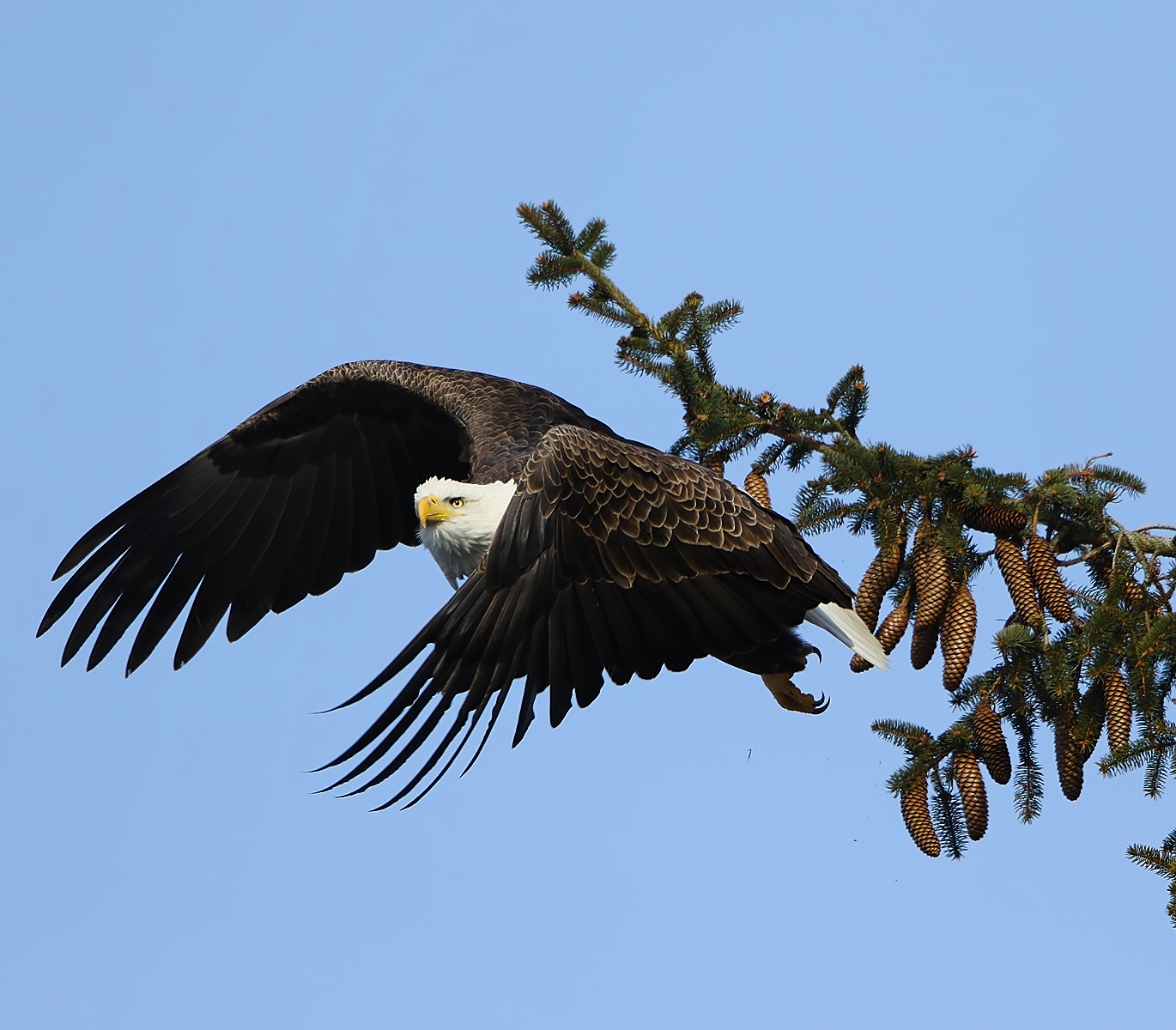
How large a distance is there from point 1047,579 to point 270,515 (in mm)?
3587

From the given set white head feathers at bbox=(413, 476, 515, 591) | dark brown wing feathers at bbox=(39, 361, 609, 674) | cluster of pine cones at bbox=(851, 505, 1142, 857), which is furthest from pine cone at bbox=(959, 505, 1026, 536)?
dark brown wing feathers at bbox=(39, 361, 609, 674)

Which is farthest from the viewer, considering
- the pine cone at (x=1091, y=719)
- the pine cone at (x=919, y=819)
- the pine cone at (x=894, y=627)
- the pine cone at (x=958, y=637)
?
the pine cone at (x=894, y=627)

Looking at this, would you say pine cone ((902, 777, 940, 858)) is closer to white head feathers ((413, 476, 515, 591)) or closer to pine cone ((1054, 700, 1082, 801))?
pine cone ((1054, 700, 1082, 801))

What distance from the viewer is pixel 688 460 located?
5012mm

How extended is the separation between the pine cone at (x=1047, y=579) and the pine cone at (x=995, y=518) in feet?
0.37

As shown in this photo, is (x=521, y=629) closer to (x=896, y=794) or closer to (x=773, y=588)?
(x=773, y=588)

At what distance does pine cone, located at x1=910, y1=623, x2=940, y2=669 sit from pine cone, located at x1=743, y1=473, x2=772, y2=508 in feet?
2.78

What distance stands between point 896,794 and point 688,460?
1.53m

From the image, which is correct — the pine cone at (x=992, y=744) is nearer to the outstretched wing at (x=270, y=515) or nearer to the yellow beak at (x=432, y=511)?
the yellow beak at (x=432, y=511)

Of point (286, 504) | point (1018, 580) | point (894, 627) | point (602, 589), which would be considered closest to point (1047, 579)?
point (1018, 580)

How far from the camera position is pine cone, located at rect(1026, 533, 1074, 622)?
4.14 metres

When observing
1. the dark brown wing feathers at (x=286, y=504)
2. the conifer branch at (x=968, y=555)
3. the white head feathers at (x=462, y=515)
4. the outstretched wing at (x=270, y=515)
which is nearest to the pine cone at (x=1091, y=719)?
the conifer branch at (x=968, y=555)

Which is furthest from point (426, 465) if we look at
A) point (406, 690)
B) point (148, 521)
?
point (406, 690)

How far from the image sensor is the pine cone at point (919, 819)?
3969 millimetres
